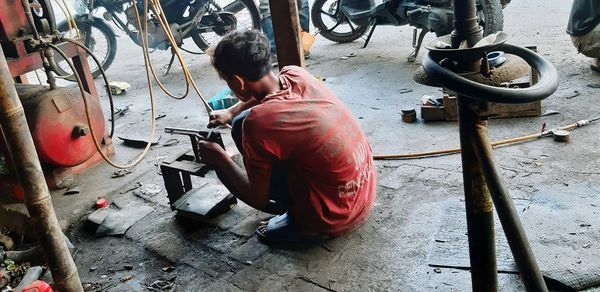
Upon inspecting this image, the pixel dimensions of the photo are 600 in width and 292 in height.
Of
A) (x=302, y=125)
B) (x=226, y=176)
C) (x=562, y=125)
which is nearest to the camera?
(x=302, y=125)

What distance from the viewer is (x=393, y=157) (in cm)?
368

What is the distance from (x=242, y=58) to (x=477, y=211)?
148 cm

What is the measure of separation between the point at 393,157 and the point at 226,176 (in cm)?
144

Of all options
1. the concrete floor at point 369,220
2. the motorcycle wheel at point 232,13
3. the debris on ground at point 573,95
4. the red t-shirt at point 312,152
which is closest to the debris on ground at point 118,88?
the motorcycle wheel at point 232,13

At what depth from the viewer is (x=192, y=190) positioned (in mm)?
3420

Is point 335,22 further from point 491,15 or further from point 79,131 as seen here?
point 79,131

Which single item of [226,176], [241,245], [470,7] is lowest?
[241,245]

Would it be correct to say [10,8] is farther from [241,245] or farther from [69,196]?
[241,245]

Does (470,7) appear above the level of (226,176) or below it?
above

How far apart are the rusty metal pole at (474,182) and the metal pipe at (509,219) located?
0.05 metres

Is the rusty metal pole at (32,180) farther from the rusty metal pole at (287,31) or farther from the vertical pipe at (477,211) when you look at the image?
the rusty metal pole at (287,31)

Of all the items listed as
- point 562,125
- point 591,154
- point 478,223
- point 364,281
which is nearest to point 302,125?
point 364,281

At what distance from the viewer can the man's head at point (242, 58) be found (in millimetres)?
2480

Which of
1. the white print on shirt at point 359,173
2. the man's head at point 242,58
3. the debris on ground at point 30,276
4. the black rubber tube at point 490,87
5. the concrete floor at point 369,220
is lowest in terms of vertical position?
the concrete floor at point 369,220
